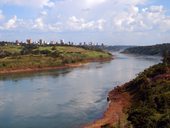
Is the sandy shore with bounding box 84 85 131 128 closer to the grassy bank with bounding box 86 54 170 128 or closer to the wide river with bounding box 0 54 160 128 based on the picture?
the grassy bank with bounding box 86 54 170 128

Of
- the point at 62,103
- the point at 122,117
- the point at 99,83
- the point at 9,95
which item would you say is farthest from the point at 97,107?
the point at 99,83

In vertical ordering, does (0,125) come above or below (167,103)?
below

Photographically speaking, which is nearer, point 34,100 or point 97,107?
point 97,107

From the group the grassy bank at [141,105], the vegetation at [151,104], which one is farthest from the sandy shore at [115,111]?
the vegetation at [151,104]

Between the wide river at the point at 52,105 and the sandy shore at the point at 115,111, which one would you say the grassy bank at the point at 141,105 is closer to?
the sandy shore at the point at 115,111

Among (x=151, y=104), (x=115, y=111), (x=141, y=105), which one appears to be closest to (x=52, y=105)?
(x=115, y=111)

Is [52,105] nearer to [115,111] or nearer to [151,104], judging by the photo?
[115,111]

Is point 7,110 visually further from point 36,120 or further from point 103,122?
point 103,122
